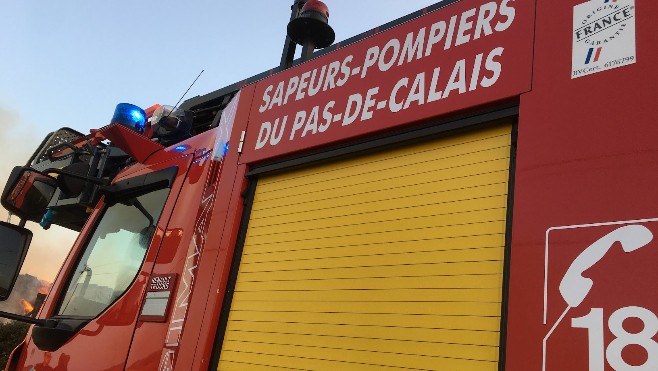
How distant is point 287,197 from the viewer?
259cm

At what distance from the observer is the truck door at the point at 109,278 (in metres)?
2.84

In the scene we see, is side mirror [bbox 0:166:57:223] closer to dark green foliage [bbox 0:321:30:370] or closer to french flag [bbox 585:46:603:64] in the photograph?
french flag [bbox 585:46:603:64]

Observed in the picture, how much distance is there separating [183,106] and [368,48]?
2228 millimetres

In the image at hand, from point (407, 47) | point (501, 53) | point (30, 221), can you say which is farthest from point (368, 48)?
point (30, 221)

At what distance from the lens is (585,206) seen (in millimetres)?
1575

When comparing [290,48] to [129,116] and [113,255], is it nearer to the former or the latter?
[129,116]

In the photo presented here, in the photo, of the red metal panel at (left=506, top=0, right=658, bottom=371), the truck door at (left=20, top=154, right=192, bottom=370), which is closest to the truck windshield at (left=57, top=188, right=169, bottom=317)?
the truck door at (left=20, top=154, right=192, bottom=370)

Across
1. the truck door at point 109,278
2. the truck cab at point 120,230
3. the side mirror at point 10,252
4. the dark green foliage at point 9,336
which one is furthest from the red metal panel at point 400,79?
the dark green foliage at point 9,336

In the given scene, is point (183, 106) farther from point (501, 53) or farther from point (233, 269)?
point (501, 53)

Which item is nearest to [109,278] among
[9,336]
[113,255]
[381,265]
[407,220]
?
[113,255]

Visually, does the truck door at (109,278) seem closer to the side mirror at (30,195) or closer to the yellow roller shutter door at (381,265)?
the side mirror at (30,195)

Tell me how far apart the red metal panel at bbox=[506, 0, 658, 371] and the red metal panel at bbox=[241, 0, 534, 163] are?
0.20 metres

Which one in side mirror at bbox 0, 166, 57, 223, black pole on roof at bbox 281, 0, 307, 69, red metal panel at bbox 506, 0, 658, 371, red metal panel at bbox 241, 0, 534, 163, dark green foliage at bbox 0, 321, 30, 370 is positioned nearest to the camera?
red metal panel at bbox 506, 0, 658, 371

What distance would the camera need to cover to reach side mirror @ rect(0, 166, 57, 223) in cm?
356
